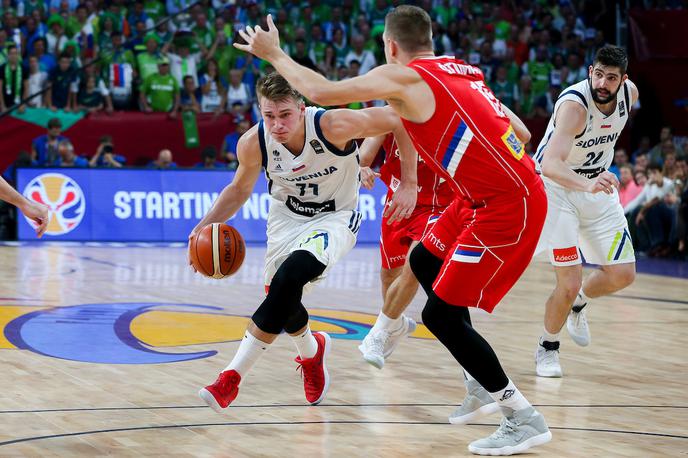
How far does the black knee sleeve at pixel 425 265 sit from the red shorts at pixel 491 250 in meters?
0.62

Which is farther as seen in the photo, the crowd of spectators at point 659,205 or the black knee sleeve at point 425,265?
the crowd of spectators at point 659,205

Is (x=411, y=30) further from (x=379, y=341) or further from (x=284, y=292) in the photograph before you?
(x=379, y=341)

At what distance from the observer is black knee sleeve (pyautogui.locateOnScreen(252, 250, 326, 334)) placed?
5363 mm

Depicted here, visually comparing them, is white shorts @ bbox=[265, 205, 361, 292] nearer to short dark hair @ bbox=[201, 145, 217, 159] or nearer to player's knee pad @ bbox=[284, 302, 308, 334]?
player's knee pad @ bbox=[284, 302, 308, 334]

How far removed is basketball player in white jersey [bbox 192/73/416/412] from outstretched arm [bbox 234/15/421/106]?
738mm

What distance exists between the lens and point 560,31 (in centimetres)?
2222

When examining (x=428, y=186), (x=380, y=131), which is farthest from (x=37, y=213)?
(x=428, y=186)

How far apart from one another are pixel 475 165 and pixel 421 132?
0.96 feet

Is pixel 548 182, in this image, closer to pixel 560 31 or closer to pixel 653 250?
pixel 653 250

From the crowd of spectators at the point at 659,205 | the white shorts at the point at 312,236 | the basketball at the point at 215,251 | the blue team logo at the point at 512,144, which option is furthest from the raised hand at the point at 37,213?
the crowd of spectators at the point at 659,205

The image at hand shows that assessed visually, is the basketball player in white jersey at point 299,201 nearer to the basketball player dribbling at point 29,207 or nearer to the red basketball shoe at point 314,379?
the red basketball shoe at point 314,379

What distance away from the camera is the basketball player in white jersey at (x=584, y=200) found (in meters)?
6.73

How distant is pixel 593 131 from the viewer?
6.94 m

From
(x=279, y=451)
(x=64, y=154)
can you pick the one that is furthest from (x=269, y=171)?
(x=64, y=154)
